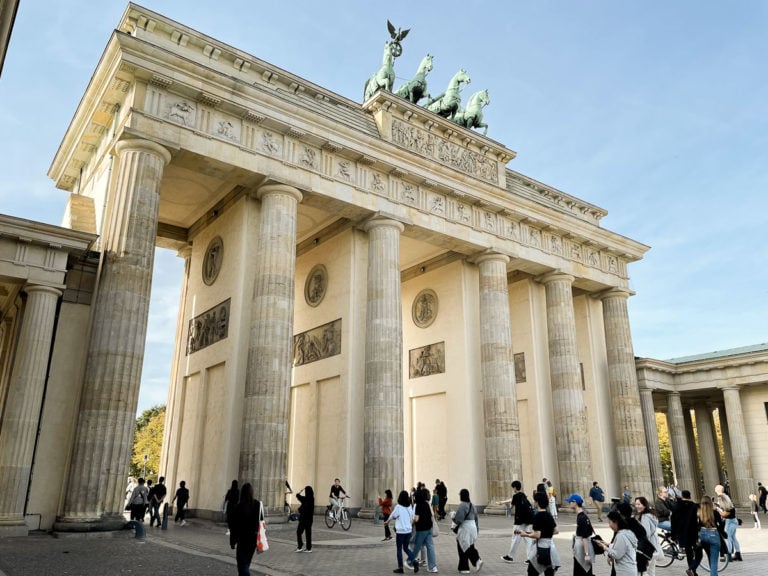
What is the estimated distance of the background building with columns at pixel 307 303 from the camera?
1597 centimetres

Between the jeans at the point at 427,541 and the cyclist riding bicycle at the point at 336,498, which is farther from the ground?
the cyclist riding bicycle at the point at 336,498

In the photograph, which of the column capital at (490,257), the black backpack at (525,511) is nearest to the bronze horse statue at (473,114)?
the column capital at (490,257)

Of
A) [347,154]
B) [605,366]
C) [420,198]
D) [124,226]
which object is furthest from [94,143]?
[605,366]

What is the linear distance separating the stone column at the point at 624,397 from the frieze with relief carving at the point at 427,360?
9530 mm

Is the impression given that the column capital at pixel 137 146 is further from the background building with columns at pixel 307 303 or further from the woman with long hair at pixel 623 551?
the woman with long hair at pixel 623 551

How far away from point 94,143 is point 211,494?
1321 cm

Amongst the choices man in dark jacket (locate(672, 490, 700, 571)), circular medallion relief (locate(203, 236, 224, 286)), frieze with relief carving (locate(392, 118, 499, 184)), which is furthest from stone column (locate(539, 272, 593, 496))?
man in dark jacket (locate(672, 490, 700, 571))

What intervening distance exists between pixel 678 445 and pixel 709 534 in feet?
89.7

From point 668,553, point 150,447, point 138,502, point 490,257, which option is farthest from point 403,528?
point 150,447

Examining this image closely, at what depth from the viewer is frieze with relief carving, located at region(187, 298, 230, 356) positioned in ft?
68.6

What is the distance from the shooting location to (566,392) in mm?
27344

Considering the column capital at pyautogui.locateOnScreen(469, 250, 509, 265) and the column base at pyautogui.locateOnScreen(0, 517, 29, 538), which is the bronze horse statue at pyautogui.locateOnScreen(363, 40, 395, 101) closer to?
the column capital at pyautogui.locateOnScreen(469, 250, 509, 265)

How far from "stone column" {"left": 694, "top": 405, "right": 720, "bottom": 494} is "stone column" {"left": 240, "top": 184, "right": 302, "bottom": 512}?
28600 mm

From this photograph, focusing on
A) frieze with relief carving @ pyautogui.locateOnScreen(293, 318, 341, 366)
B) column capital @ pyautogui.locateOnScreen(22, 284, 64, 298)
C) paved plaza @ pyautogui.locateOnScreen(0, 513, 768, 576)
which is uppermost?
frieze with relief carving @ pyautogui.locateOnScreen(293, 318, 341, 366)
